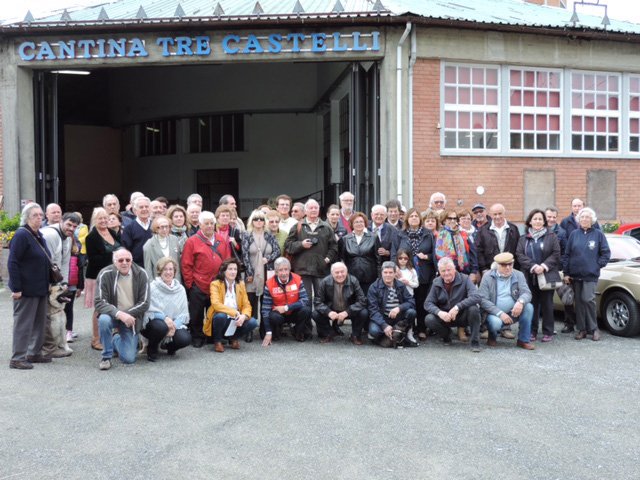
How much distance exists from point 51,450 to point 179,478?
1.12m

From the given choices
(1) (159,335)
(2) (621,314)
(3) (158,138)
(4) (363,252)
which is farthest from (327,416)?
(3) (158,138)

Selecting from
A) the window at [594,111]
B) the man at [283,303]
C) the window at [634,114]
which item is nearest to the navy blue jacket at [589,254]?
the man at [283,303]

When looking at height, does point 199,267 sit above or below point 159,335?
above

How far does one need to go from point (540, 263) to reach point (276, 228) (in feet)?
11.7

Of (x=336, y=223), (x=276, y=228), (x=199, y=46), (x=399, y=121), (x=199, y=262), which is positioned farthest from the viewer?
(x=199, y=46)

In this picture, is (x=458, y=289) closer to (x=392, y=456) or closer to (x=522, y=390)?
(x=522, y=390)

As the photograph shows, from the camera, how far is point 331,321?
836 centimetres

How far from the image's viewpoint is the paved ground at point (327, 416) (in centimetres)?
428

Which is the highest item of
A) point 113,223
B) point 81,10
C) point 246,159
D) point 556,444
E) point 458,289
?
point 81,10

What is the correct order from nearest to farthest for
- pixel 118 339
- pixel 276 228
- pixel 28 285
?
pixel 28 285 < pixel 118 339 < pixel 276 228

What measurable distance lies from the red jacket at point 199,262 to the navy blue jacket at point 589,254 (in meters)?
4.77

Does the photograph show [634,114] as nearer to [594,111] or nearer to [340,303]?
[594,111]

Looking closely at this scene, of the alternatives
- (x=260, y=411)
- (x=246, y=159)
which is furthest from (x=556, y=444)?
(x=246, y=159)

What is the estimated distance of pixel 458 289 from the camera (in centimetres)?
820
